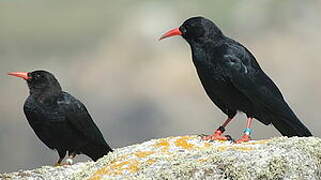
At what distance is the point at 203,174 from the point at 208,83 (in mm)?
3178

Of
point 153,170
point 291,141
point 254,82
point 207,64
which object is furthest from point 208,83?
point 153,170

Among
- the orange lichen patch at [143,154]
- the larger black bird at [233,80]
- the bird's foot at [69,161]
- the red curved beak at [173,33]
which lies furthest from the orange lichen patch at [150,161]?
the bird's foot at [69,161]

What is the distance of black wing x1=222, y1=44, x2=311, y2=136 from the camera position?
8.70 metres

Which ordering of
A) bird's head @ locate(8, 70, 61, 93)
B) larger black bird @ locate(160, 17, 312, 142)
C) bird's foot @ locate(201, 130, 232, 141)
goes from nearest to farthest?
bird's foot @ locate(201, 130, 232, 141) < larger black bird @ locate(160, 17, 312, 142) < bird's head @ locate(8, 70, 61, 93)

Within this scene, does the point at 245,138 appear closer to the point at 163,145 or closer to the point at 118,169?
the point at 163,145

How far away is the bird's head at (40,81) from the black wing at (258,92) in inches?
157

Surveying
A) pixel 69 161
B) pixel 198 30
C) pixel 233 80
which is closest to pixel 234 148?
pixel 233 80

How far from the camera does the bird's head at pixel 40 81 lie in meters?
10.9

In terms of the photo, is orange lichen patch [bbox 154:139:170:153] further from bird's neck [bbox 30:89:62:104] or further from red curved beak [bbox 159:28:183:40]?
bird's neck [bbox 30:89:62:104]

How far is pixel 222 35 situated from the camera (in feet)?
30.1

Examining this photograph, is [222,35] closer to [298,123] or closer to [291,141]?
[298,123]

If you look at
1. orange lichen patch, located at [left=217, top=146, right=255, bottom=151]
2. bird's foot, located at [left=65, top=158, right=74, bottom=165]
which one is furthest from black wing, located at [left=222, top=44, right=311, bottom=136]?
bird's foot, located at [left=65, top=158, right=74, bottom=165]

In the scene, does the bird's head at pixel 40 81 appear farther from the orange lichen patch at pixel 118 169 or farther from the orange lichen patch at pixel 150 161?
the orange lichen patch at pixel 150 161

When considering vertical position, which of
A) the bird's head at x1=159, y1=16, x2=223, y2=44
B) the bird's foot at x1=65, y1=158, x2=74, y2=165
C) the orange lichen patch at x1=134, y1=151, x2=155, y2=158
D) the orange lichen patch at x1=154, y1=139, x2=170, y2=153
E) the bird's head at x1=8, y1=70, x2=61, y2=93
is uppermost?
the bird's head at x1=159, y1=16, x2=223, y2=44
